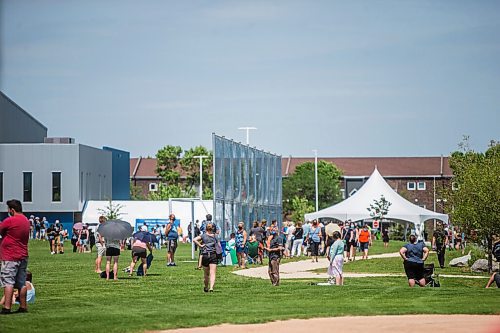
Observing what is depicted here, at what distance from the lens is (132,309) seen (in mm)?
20047

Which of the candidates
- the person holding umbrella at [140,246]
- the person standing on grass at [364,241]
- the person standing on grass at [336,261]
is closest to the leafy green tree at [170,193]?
the person standing on grass at [364,241]

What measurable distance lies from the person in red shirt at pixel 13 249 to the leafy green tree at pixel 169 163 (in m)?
99.7

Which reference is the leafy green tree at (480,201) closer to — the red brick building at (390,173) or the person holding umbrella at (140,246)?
the person holding umbrella at (140,246)

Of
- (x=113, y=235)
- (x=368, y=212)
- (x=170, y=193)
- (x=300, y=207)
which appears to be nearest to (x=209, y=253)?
(x=113, y=235)

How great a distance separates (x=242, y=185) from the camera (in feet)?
153

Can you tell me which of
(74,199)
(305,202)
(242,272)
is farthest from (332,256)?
(305,202)

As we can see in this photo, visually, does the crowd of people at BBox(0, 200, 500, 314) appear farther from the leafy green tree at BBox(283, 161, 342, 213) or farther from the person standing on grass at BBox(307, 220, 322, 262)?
the leafy green tree at BBox(283, 161, 342, 213)

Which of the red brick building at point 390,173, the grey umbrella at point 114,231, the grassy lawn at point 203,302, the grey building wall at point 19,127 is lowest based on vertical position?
the grassy lawn at point 203,302

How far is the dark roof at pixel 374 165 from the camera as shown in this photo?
13038 cm

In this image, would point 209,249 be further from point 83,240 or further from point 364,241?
point 83,240

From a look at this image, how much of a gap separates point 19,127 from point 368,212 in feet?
138

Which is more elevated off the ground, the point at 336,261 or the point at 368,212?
the point at 368,212

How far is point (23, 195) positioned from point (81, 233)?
34673mm

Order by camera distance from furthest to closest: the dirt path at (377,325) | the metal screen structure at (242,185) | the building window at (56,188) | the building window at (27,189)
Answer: the building window at (56,188) < the building window at (27,189) < the metal screen structure at (242,185) < the dirt path at (377,325)
